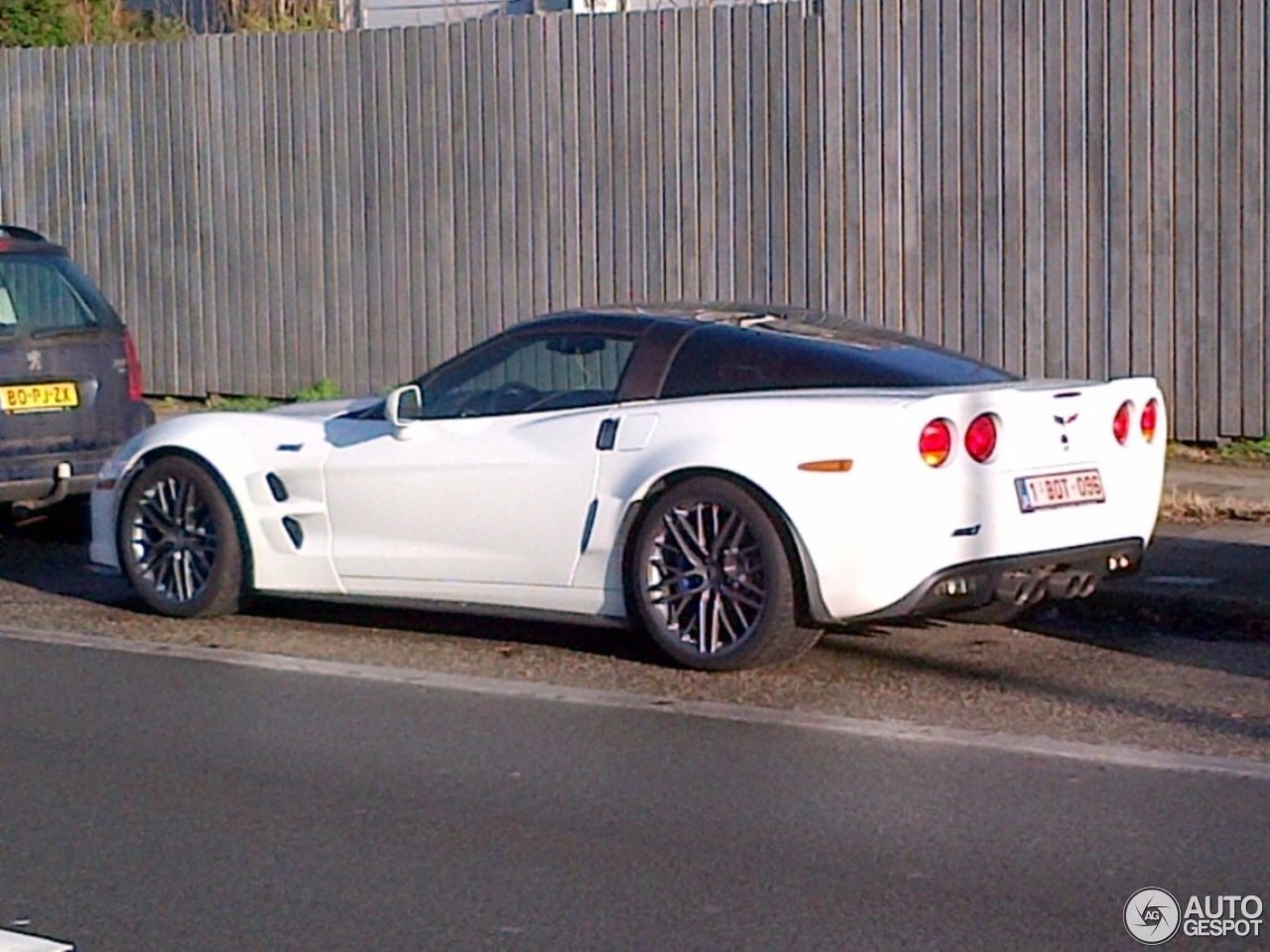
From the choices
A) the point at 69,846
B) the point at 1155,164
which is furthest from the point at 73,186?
the point at 69,846

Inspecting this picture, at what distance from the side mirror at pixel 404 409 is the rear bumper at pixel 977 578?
2.05 metres

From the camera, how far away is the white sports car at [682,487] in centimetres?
805

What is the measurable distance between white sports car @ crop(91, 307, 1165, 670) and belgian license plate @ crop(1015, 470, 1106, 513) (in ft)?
0.03

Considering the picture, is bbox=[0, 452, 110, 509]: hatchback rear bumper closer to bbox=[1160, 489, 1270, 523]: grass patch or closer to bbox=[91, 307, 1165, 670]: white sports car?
bbox=[91, 307, 1165, 670]: white sports car

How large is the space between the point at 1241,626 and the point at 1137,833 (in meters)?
3.12

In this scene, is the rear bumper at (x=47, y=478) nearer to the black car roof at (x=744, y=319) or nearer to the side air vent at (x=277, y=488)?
the side air vent at (x=277, y=488)

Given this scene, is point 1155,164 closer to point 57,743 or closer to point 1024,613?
point 1024,613

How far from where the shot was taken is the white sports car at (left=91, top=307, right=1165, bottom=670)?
26.4 ft

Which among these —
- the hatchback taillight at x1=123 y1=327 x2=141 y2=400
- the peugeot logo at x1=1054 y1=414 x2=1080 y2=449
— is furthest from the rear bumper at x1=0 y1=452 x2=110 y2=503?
the peugeot logo at x1=1054 y1=414 x2=1080 y2=449

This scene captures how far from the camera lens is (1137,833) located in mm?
6312

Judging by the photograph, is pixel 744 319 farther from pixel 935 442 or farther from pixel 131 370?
pixel 131 370

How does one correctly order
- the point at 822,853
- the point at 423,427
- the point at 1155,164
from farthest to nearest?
1. the point at 1155,164
2. the point at 423,427
3. the point at 822,853

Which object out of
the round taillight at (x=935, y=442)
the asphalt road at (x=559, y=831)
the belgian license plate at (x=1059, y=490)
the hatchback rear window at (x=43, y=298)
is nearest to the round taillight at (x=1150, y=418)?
the belgian license plate at (x=1059, y=490)

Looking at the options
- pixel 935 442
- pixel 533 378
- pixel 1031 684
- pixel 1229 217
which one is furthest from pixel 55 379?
pixel 1229 217
